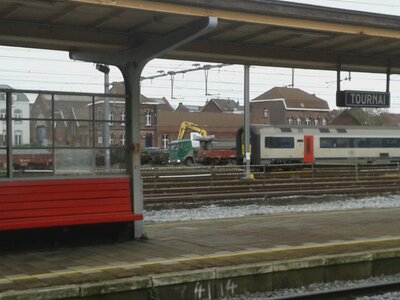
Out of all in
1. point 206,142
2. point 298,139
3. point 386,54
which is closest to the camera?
point 386,54

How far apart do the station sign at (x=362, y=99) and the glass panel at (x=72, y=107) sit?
4571 millimetres

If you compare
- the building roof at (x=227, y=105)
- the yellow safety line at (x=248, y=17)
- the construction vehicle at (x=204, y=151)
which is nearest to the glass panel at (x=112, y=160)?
the yellow safety line at (x=248, y=17)

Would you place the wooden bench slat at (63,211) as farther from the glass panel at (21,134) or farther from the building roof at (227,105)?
the building roof at (227,105)

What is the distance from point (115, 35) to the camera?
8.80 meters

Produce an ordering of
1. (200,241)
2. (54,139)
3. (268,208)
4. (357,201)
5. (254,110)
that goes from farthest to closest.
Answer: (254,110) < (357,201) < (268,208) < (200,241) < (54,139)

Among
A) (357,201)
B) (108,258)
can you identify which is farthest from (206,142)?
(108,258)

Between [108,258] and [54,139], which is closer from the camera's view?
[108,258]

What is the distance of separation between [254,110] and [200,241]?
95.1 m

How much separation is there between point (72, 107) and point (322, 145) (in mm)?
31472

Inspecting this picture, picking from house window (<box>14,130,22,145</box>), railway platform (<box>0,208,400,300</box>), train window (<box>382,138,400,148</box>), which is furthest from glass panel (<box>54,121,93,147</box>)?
train window (<box>382,138,400,148</box>)

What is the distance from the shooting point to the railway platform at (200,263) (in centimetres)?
629

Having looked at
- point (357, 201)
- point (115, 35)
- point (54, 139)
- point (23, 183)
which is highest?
point (115, 35)

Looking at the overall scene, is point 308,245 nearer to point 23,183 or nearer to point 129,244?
point 129,244

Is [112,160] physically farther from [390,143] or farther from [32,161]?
[390,143]
